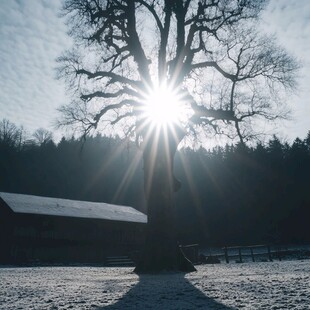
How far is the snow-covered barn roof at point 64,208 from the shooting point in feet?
95.1

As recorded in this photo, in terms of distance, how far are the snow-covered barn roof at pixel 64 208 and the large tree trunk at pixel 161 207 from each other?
1782cm

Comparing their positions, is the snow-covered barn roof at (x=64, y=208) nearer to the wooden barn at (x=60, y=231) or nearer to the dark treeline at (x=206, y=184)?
the wooden barn at (x=60, y=231)

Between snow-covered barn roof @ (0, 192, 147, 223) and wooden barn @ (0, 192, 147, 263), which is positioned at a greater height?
snow-covered barn roof @ (0, 192, 147, 223)

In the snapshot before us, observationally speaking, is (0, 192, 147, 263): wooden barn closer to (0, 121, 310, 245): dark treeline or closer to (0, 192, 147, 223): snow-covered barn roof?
(0, 192, 147, 223): snow-covered barn roof

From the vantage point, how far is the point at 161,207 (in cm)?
1316

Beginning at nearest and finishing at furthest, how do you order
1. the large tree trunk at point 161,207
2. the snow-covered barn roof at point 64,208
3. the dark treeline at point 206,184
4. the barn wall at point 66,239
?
the large tree trunk at point 161,207, the barn wall at point 66,239, the snow-covered barn roof at point 64,208, the dark treeline at point 206,184

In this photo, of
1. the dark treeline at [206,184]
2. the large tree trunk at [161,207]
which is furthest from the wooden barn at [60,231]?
the large tree trunk at [161,207]

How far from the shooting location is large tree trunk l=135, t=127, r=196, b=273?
42.0 feet

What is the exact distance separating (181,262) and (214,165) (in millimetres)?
49961

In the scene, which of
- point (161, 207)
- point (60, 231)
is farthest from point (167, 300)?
point (60, 231)

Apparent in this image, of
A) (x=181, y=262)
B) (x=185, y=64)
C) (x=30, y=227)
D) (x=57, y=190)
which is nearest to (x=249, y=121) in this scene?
(x=185, y=64)

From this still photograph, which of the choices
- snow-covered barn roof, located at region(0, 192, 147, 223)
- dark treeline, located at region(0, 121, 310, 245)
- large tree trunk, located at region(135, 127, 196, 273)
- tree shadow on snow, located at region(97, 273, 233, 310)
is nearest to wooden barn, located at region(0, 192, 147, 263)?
snow-covered barn roof, located at region(0, 192, 147, 223)

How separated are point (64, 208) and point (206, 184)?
109ft

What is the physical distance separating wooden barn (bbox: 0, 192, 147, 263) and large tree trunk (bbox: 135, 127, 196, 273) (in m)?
17.6
